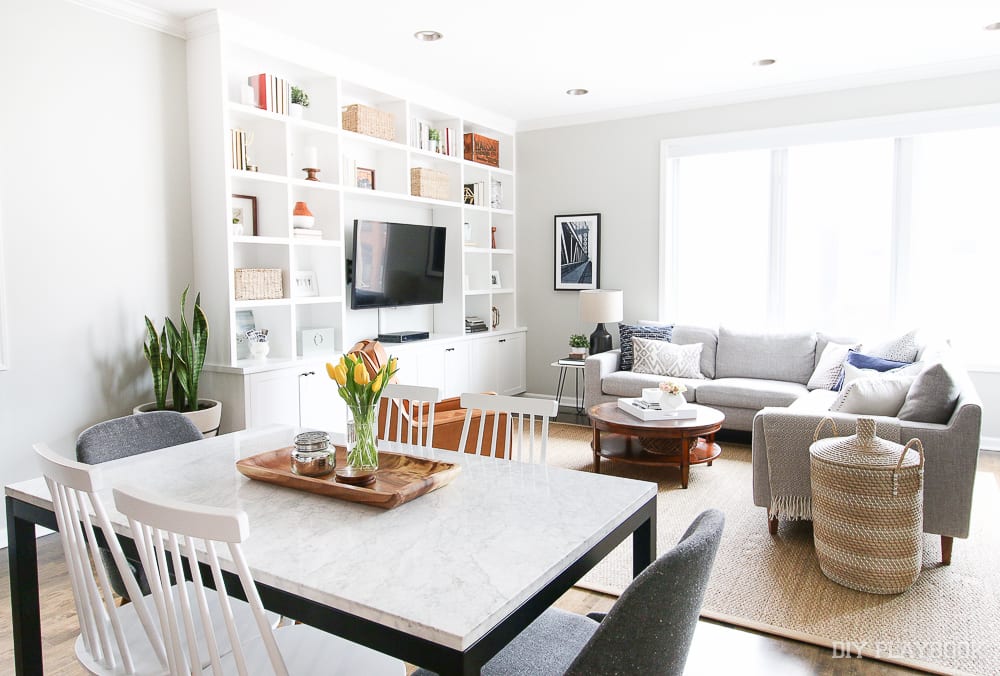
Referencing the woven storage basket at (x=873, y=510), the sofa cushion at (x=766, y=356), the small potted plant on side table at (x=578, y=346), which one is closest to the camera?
the woven storage basket at (x=873, y=510)

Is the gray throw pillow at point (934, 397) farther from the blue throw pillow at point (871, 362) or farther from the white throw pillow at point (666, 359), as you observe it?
the white throw pillow at point (666, 359)

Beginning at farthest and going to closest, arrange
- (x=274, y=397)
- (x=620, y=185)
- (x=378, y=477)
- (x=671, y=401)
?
1. (x=620, y=185)
2. (x=671, y=401)
3. (x=274, y=397)
4. (x=378, y=477)

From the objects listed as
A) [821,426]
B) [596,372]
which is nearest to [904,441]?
[821,426]

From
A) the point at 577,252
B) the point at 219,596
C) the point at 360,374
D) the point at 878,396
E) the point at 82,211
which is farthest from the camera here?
the point at 577,252

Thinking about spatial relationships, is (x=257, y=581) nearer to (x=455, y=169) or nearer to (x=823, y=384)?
(x=823, y=384)

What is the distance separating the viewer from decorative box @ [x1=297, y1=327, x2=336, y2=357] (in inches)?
178

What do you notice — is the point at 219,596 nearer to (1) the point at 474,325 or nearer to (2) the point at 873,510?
(2) the point at 873,510

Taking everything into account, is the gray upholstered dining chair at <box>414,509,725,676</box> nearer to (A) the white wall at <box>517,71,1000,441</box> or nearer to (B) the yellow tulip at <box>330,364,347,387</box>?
(B) the yellow tulip at <box>330,364,347,387</box>

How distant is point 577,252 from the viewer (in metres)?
6.37

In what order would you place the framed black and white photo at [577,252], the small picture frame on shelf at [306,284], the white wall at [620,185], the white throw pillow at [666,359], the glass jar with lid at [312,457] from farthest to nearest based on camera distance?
1. the framed black and white photo at [577,252]
2. the white throw pillow at [666,359]
3. the white wall at [620,185]
4. the small picture frame on shelf at [306,284]
5. the glass jar with lid at [312,457]

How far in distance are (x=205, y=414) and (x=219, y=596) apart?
108 inches

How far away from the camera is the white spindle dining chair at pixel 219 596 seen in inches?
43.7

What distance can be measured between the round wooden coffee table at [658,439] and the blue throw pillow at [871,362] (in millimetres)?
958

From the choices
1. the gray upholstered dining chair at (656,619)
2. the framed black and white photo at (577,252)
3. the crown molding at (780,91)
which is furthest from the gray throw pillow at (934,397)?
the framed black and white photo at (577,252)
